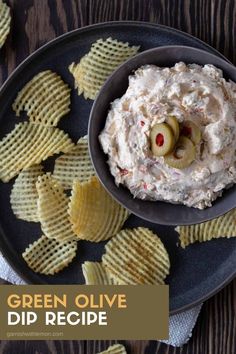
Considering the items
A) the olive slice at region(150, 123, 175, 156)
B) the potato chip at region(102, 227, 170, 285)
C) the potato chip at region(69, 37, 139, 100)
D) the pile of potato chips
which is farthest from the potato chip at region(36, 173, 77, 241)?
the olive slice at region(150, 123, 175, 156)

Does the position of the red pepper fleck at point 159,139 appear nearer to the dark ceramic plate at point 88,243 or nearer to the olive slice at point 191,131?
the olive slice at point 191,131

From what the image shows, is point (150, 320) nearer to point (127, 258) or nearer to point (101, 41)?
point (127, 258)

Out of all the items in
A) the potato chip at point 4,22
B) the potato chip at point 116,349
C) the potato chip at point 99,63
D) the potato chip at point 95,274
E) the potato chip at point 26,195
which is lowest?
the potato chip at point 116,349

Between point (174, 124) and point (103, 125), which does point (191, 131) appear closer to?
point (174, 124)

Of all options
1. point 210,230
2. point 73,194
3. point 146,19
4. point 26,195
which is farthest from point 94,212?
point 146,19

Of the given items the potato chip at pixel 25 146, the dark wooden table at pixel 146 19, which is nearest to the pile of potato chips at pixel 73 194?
the potato chip at pixel 25 146

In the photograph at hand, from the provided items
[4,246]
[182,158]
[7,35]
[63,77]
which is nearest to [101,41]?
[63,77]
